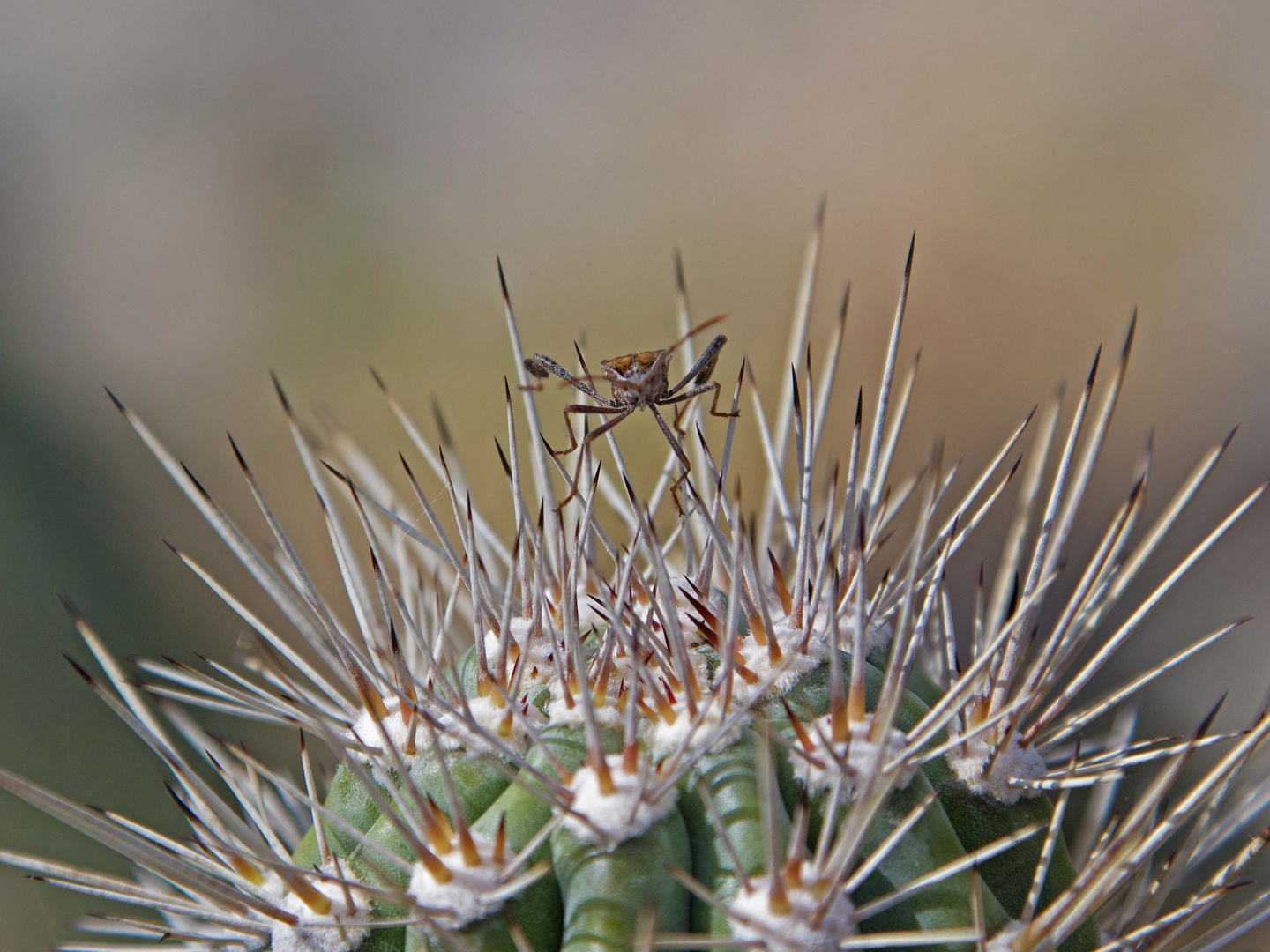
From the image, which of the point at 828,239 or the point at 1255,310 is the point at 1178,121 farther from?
the point at 828,239

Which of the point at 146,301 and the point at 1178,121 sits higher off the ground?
the point at 146,301

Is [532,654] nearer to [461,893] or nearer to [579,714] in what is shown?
[579,714]

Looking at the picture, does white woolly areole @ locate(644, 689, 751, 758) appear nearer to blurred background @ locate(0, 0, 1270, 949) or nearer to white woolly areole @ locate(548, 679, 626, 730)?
white woolly areole @ locate(548, 679, 626, 730)

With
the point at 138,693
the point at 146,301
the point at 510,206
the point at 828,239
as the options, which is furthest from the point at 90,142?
the point at 138,693

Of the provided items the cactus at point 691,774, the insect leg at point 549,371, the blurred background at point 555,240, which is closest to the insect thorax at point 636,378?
the insect leg at point 549,371

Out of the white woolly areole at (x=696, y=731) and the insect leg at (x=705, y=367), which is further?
the insect leg at (x=705, y=367)

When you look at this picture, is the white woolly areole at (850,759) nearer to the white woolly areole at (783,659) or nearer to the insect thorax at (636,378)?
the white woolly areole at (783,659)

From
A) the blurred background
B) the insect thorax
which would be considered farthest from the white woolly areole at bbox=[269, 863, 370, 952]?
the blurred background
